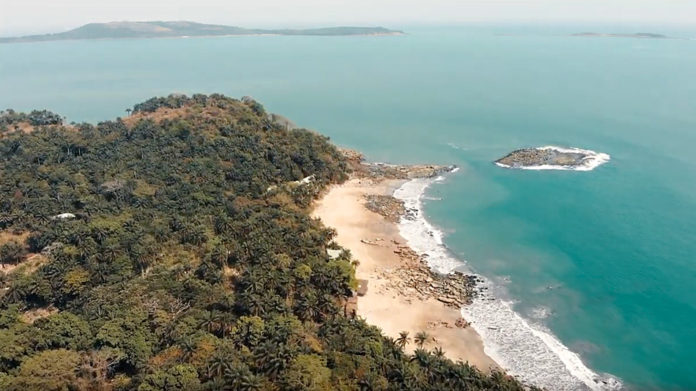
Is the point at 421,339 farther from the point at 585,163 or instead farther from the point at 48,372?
the point at 585,163

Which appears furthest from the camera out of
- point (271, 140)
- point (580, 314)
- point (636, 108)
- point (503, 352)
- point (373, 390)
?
point (636, 108)

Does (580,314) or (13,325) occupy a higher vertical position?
(13,325)

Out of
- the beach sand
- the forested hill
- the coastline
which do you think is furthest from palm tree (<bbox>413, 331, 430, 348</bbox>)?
the forested hill

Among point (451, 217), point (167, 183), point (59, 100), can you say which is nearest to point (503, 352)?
point (451, 217)

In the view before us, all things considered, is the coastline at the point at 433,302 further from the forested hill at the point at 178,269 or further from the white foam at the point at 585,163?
the white foam at the point at 585,163

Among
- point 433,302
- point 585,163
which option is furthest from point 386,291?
point 585,163

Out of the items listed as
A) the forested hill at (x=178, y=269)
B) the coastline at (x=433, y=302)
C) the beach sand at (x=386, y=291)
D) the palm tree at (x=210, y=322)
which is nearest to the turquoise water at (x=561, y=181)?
the coastline at (x=433, y=302)

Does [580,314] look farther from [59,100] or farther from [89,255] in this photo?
[59,100]
